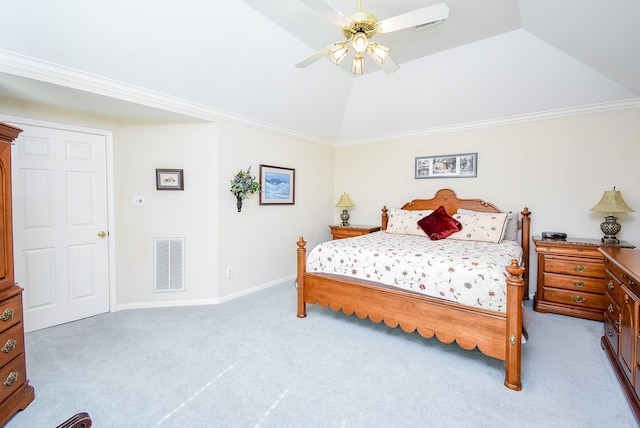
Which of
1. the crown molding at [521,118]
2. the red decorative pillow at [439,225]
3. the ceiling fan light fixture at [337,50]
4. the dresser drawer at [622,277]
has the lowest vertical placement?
the dresser drawer at [622,277]

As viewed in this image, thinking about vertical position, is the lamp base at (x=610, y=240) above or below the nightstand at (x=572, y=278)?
above

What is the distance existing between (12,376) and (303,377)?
1853mm

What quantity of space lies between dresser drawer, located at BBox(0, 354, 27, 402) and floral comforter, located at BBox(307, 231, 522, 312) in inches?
93.3

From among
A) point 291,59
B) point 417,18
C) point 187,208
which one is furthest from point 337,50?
point 187,208

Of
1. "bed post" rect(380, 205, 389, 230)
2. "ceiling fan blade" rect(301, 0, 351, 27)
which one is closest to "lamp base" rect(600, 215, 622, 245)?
"bed post" rect(380, 205, 389, 230)

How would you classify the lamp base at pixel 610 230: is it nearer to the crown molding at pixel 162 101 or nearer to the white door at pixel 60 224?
the crown molding at pixel 162 101

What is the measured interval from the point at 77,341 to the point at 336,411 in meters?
2.57

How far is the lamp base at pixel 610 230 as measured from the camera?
3.29 metres

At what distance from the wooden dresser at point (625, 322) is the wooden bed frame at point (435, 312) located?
0.59 metres

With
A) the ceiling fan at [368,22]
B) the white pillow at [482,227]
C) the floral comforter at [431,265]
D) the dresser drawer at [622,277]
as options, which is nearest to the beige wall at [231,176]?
the white pillow at [482,227]

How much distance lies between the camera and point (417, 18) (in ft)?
6.63

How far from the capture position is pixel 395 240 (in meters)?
3.71

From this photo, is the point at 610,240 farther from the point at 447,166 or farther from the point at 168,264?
the point at 168,264

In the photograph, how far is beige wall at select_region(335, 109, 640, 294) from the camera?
3.49 m
